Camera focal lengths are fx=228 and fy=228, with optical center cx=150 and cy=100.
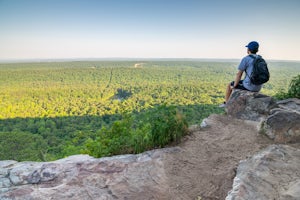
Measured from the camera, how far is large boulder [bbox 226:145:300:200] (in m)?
2.27

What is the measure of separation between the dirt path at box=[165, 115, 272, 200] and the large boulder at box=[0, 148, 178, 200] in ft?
0.72

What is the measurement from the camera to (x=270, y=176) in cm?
255

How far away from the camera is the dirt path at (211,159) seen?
282 cm

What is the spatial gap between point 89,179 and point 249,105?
404 cm

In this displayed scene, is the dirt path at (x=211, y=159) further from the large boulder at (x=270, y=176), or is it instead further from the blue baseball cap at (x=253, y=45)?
the blue baseball cap at (x=253, y=45)

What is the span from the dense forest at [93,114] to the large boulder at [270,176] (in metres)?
1.54

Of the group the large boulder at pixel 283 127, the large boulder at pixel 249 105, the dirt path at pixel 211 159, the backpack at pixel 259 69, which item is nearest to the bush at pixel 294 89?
the large boulder at pixel 249 105

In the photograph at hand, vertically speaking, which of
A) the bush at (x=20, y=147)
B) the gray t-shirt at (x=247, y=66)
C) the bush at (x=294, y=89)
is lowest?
the bush at (x=20, y=147)

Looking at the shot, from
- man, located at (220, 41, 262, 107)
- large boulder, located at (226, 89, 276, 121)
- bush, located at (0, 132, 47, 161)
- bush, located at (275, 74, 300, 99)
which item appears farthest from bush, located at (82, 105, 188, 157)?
bush, located at (0, 132, 47, 161)

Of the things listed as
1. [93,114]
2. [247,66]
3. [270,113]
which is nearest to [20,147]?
[93,114]

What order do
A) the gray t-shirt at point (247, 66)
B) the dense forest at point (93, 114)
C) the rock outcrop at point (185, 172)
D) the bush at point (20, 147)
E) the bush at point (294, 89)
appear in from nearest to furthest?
the rock outcrop at point (185, 172) < the dense forest at point (93, 114) < the gray t-shirt at point (247, 66) < the bush at point (294, 89) < the bush at point (20, 147)

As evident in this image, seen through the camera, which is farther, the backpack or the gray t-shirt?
the gray t-shirt

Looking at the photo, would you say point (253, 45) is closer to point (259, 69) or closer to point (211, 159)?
point (259, 69)

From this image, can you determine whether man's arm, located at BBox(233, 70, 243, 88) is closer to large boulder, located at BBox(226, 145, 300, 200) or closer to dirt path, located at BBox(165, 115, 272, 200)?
dirt path, located at BBox(165, 115, 272, 200)
